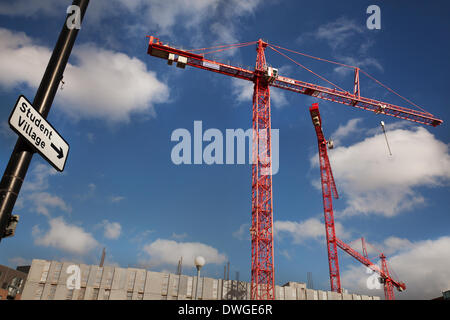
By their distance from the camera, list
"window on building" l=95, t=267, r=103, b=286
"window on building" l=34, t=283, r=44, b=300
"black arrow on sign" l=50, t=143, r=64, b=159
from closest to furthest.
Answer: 1. "black arrow on sign" l=50, t=143, r=64, b=159
2. "window on building" l=34, t=283, r=44, b=300
3. "window on building" l=95, t=267, r=103, b=286

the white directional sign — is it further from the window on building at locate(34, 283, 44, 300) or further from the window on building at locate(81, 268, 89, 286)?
the window on building at locate(34, 283, 44, 300)

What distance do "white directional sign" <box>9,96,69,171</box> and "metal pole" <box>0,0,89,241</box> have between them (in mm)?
211

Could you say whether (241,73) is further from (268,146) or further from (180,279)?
(180,279)

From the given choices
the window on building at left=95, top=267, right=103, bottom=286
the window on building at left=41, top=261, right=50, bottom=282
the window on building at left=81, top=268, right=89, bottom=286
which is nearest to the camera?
the window on building at left=41, top=261, right=50, bottom=282

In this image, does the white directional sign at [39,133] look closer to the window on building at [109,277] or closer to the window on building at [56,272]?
the window on building at [56,272]

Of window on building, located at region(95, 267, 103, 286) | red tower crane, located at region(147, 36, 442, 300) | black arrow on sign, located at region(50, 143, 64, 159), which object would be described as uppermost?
red tower crane, located at region(147, 36, 442, 300)

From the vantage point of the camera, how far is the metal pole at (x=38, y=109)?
14.7 feet

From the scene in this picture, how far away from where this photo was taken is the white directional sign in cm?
447

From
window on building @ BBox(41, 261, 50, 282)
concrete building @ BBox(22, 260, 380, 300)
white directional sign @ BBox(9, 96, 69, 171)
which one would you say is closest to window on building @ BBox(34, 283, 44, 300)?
concrete building @ BBox(22, 260, 380, 300)

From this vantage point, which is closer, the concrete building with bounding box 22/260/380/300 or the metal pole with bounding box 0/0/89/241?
the metal pole with bounding box 0/0/89/241

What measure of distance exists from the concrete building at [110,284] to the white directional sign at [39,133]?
34308mm
